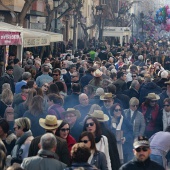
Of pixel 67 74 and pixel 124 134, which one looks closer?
pixel 124 134

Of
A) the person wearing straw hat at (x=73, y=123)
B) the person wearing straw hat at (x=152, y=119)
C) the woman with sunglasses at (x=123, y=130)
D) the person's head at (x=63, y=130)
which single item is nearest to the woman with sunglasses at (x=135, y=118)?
the woman with sunglasses at (x=123, y=130)

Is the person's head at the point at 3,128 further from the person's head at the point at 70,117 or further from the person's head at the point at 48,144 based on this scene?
the person's head at the point at 48,144

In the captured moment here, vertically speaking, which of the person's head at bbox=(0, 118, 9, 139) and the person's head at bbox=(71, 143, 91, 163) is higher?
the person's head at bbox=(71, 143, 91, 163)

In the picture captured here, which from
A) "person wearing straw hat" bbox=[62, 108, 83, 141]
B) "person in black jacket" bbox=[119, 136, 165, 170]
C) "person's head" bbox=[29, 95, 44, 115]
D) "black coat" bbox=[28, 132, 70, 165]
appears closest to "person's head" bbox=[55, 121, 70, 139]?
"black coat" bbox=[28, 132, 70, 165]

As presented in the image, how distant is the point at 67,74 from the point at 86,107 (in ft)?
20.2

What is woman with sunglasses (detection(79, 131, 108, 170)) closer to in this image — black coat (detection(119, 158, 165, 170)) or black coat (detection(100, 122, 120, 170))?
black coat (detection(119, 158, 165, 170))

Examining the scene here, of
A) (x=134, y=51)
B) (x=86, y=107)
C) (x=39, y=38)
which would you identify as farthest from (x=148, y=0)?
(x=86, y=107)

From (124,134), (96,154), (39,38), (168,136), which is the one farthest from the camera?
(39,38)

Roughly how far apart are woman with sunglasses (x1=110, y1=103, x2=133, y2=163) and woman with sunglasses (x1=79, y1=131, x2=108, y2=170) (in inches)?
137

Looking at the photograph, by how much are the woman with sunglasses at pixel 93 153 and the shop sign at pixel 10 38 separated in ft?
38.6

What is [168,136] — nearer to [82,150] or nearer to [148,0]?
[82,150]

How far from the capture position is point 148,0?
12650 centimetres

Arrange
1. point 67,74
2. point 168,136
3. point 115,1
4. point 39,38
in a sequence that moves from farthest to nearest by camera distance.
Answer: point 115,1 → point 39,38 → point 67,74 → point 168,136

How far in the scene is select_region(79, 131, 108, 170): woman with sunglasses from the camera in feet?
28.3
